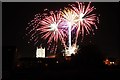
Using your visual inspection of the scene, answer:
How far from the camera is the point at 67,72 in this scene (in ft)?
23.7

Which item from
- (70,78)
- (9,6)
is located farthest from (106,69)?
(9,6)

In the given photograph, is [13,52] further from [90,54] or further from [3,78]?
[90,54]

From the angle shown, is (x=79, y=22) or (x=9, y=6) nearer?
(x=9, y=6)

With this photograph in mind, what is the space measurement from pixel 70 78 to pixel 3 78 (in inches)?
62.8

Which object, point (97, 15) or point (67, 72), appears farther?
point (97, 15)

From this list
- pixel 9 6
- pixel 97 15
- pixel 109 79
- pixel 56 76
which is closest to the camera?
pixel 109 79

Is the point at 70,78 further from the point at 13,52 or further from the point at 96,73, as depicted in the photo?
the point at 13,52

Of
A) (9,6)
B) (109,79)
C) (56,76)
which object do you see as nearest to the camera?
(109,79)

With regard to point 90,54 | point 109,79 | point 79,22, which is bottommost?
point 109,79

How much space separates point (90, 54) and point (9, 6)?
242 cm

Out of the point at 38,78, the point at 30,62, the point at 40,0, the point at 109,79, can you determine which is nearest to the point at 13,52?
the point at 30,62

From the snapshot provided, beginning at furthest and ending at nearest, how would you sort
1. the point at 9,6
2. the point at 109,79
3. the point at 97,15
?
the point at 97,15, the point at 9,6, the point at 109,79

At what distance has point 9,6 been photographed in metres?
7.69

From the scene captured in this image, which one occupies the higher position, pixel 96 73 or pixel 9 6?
pixel 9 6
